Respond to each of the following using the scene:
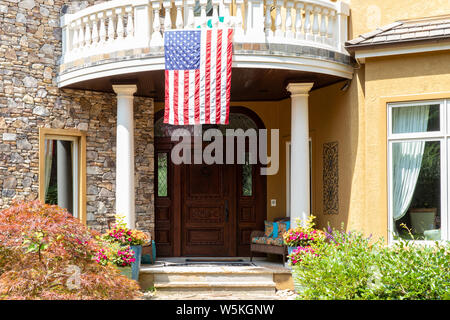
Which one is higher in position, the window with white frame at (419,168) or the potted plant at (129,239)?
the window with white frame at (419,168)

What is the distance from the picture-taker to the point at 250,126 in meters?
13.1

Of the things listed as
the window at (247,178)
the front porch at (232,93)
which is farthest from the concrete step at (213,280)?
the window at (247,178)

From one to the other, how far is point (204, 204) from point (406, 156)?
16.2ft

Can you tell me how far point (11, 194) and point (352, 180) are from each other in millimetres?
6158

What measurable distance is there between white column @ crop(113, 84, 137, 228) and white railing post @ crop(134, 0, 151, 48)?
995 millimetres

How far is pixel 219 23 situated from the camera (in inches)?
384

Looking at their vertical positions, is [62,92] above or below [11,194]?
above

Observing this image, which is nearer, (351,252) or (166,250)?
(351,252)

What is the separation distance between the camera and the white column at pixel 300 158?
10313 millimetres

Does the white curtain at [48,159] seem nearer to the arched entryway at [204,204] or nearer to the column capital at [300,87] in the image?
the arched entryway at [204,204]

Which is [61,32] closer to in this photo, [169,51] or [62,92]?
[62,92]

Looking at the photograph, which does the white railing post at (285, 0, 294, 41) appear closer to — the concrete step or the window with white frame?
the window with white frame

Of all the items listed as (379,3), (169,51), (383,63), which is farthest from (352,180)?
(169,51)
